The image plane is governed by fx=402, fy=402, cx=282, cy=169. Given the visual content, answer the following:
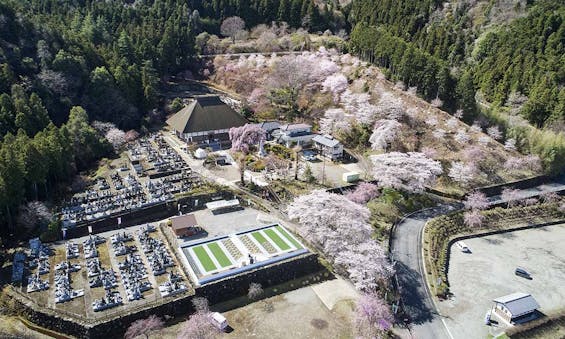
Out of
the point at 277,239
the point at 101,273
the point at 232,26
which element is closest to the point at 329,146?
the point at 277,239

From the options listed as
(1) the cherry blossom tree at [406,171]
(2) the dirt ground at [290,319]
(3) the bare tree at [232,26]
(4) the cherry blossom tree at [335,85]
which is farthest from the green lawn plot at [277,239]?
(3) the bare tree at [232,26]

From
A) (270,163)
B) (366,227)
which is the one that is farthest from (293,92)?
(366,227)

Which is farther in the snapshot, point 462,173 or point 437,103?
point 437,103

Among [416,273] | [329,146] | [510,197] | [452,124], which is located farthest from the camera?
[452,124]

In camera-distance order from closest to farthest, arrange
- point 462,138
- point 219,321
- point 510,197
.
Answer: point 219,321
point 510,197
point 462,138

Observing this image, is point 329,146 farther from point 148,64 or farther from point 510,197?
point 148,64

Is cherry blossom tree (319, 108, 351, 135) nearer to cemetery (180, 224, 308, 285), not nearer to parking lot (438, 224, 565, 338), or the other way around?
parking lot (438, 224, 565, 338)

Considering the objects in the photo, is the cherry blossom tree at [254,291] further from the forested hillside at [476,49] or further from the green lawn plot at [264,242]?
the forested hillside at [476,49]

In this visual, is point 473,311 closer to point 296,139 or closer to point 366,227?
point 366,227
